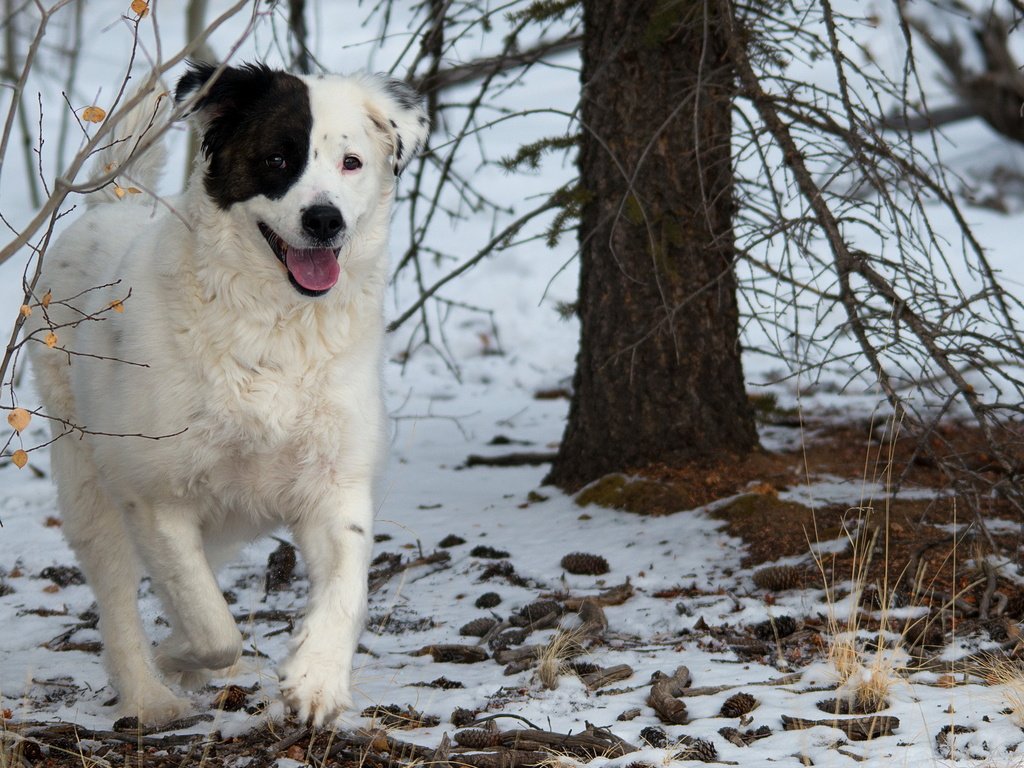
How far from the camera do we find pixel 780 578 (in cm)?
423

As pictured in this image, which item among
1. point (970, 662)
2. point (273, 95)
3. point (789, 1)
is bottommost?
point (970, 662)

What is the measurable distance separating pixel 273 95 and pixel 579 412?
2546mm

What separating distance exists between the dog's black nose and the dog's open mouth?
0.14 metres

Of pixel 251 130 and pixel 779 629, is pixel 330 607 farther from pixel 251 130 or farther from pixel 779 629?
pixel 779 629

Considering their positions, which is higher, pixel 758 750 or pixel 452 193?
pixel 452 193

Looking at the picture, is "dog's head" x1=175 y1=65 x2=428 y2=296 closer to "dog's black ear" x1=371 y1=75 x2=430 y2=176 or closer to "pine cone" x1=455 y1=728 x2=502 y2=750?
"dog's black ear" x1=371 y1=75 x2=430 y2=176

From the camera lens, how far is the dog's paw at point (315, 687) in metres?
2.92

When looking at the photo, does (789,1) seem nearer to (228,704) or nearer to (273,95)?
(273,95)

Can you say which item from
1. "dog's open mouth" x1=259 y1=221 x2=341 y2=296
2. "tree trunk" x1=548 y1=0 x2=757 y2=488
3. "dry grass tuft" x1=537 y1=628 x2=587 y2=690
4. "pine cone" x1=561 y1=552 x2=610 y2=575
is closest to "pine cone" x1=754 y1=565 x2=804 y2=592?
"pine cone" x1=561 y1=552 x2=610 y2=575

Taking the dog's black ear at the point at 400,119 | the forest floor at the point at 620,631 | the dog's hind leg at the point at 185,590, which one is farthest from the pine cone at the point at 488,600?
the dog's black ear at the point at 400,119

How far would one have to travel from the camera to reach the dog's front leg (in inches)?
116

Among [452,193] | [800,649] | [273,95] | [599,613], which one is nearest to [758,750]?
[800,649]

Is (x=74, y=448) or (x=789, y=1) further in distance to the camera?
(x=789, y=1)

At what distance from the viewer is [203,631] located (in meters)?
3.22
